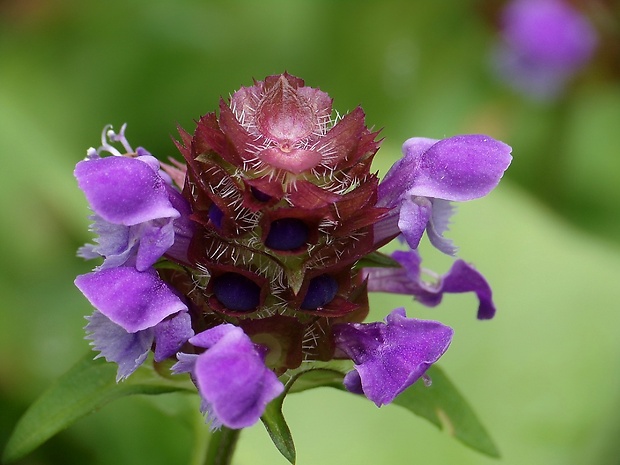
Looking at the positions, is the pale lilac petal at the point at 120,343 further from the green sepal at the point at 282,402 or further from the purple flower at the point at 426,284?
the purple flower at the point at 426,284

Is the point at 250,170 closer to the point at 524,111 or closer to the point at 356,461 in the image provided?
the point at 356,461

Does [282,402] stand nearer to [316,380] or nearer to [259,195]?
[316,380]

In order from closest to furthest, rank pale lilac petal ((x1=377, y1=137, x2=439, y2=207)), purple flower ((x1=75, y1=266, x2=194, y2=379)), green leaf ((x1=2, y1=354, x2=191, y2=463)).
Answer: purple flower ((x1=75, y1=266, x2=194, y2=379)) < pale lilac petal ((x1=377, y1=137, x2=439, y2=207)) < green leaf ((x1=2, y1=354, x2=191, y2=463))

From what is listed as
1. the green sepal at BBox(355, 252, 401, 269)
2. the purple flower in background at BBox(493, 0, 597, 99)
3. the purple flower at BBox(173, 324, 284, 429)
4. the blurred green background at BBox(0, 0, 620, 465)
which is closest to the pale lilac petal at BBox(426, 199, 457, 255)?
the green sepal at BBox(355, 252, 401, 269)

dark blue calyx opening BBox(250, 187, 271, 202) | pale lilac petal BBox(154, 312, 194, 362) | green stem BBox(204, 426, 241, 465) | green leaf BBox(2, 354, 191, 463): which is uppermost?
dark blue calyx opening BBox(250, 187, 271, 202)

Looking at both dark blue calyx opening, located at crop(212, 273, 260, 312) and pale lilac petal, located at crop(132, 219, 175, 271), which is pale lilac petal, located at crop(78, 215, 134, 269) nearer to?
pale lilac petal, located at crop(132, 219, 175, 271)

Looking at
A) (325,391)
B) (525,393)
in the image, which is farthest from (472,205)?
(325,391)

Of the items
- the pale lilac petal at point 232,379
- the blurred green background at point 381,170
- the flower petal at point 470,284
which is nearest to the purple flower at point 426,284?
the flower petal at point 470,284
